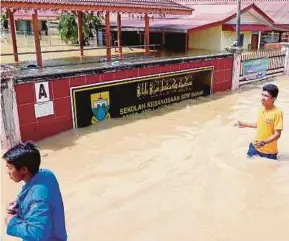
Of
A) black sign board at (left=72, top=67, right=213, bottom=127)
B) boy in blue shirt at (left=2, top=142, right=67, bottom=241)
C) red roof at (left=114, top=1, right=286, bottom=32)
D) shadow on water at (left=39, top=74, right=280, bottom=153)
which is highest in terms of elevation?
red roof at (left=114, top=1, right=286, bottom=32)

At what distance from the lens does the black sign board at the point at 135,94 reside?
25.6 feet

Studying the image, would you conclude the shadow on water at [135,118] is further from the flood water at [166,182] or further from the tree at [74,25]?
the tree at [74,25]

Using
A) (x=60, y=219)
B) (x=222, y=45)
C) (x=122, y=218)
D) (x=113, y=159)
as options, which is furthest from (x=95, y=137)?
(x=222, y=45)

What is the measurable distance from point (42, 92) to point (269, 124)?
13.7ft

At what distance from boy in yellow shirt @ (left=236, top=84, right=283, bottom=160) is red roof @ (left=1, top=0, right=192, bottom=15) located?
7.63 m

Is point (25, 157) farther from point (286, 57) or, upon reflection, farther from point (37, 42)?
A: point (286, 57)

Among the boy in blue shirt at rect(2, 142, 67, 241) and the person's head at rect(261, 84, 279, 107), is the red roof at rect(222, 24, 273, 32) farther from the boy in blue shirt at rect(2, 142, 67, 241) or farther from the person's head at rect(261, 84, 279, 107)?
the boy in blue shirt at rect(2, 142, 67, 241)

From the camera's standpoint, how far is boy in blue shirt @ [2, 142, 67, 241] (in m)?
2.07

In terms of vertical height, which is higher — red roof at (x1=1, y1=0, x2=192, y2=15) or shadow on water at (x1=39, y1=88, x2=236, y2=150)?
red roof at (x1=1, y1=0, x2=192, y2=15)

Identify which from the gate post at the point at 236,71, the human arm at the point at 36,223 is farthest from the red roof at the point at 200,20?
the human arm at the point at 36,223

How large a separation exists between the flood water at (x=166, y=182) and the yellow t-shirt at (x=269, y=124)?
30 cm

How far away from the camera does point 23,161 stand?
2.16m

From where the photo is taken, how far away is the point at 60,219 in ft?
7.37

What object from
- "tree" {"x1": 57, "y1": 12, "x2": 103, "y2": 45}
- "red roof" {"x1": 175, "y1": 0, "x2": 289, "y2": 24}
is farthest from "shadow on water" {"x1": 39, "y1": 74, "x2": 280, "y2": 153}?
"red roof" {"x1": 175, "y1": 0, "x2": 289, "y2": 24}
